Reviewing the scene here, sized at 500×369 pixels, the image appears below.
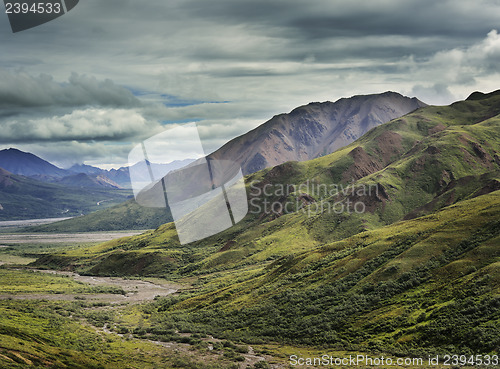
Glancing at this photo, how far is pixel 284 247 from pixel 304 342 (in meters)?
96.5

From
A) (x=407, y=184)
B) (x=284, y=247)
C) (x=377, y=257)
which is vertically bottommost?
(x=284, y=247)

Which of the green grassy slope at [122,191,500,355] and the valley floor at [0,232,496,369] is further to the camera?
the green grassy slope at [122,191,500,355]

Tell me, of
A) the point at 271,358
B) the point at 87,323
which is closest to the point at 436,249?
the point at 271,358

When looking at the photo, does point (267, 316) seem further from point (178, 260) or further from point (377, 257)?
point (178, 260)

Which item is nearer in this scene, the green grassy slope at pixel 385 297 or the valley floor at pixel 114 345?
the valley floor at pixel 114 345

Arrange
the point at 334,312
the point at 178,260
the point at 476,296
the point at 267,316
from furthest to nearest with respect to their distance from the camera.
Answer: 1. the point at 178,260
2. the point at 267,316
3. the point at 334,312
4. the point at 476,296

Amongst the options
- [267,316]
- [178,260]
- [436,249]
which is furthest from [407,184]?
[267,316]

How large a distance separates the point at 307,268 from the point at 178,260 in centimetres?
10687

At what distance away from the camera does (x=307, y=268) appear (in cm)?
10100

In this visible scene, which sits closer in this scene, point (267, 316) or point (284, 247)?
point (267, 316)

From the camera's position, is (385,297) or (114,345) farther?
(385,297)

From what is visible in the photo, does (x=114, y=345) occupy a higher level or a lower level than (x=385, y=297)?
lower

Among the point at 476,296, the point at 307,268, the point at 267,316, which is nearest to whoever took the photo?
the point at 476,296

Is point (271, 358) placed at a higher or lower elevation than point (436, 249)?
lower
